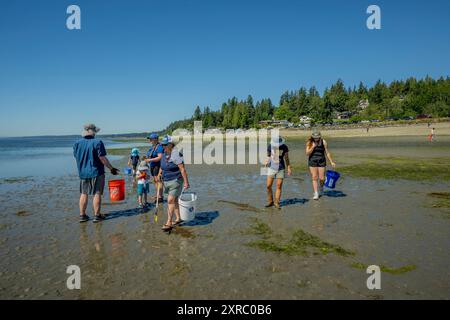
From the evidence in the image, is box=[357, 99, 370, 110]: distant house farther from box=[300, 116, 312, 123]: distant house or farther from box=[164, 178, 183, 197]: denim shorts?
box=[164, 178, 183, 197]: denim shorts

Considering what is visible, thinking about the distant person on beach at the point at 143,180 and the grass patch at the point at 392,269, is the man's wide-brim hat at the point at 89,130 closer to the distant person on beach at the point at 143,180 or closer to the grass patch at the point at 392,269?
the distant person on beach at the point at 143,180

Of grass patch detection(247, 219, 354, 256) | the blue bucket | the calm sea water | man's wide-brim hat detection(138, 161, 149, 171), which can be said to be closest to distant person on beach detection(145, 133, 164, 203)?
man's wide-brim hat detection(138, 161, 149, 171)

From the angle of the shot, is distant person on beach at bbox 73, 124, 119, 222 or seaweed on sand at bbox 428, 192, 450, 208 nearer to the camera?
distant person on beach at bbox 73, 124, 119, 222

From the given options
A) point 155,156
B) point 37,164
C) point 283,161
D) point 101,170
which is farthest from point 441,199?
point 37,164

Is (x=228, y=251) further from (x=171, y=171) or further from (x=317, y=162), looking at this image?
(x=317, y=162)

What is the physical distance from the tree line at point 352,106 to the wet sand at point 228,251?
10231 cm

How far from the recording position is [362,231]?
680cm

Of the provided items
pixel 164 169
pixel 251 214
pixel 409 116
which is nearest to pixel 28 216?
pixel 164 169

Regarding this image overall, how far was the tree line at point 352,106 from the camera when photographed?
95.8 metres

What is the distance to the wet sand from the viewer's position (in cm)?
445

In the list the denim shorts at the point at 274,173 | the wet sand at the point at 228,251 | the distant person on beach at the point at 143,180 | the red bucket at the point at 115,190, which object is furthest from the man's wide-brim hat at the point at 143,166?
the denim shorts at the point at 274,173

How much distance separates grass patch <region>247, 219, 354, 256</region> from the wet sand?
11cm

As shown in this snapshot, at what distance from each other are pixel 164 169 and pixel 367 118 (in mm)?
115421

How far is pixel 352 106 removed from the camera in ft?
397
